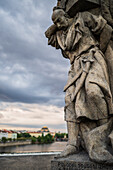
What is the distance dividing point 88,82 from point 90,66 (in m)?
0.43

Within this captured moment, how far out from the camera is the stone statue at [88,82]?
10.0 feet

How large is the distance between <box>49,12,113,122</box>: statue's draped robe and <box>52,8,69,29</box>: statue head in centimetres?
16

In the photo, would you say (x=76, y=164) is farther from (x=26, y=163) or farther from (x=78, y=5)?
(x=78, y=5)

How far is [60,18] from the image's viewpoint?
13.4ft

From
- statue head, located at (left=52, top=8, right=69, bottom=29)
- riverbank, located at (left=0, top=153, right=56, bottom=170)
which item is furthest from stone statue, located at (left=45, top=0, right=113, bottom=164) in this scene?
riverbank, located at (left=0, top=153, right=56, bottom=170)

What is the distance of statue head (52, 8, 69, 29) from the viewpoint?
4.07 meters

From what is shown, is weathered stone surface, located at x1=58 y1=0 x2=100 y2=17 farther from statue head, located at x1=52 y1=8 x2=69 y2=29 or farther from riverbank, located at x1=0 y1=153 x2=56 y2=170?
riverbank, located at x1=0 y1=153 x2=56 y2=170

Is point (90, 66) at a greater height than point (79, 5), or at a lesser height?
lesser

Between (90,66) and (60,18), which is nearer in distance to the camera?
(90,66)

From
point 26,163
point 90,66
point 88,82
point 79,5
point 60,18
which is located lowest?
point 26,163

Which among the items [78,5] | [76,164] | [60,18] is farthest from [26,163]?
[78,5]

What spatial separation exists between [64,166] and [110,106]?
4.54 ft

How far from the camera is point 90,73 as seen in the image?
11.2ft

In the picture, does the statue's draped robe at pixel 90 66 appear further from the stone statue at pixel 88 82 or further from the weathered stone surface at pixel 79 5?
the weathered stone surface at pixel 79 5
